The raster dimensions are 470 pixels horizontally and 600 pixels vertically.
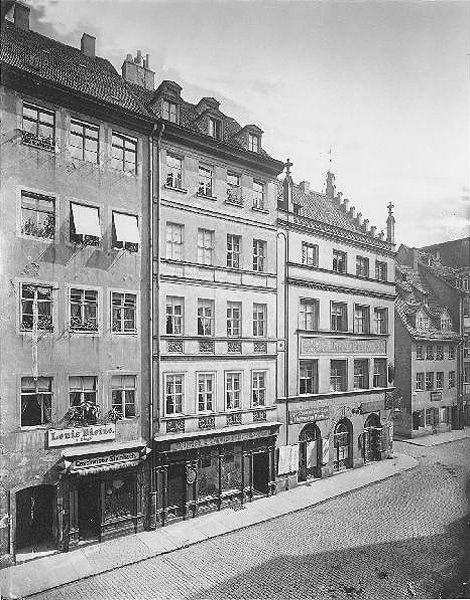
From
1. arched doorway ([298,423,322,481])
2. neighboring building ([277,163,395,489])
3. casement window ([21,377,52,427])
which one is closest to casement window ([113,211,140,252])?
casement window ([21,377,52,427])

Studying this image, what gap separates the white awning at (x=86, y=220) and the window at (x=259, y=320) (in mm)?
4029

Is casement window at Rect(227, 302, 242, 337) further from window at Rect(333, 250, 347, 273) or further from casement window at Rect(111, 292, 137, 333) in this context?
window at Rect(333, 250, 347, 273)

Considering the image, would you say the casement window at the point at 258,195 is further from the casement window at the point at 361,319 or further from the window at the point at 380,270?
the window at the point at 380,270

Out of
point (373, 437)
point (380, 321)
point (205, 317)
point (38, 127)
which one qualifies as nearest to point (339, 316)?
point (380, 321)

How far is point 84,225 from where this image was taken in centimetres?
754

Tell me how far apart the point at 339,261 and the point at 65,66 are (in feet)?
27.4

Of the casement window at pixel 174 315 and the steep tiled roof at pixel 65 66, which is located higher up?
the steep tiled roof at pixel 65 66

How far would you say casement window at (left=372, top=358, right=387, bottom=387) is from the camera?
43.7ft

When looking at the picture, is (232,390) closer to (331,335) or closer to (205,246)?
(205,246)

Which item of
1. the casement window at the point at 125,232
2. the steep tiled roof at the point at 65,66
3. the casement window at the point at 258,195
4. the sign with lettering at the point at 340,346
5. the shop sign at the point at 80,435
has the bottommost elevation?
the shop sign at the point at 80,435

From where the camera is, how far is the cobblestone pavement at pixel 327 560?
272 inches

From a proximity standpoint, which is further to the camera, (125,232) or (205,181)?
(205,181)

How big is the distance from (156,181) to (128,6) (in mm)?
2979

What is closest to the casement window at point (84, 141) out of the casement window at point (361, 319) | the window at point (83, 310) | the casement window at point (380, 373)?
the window at point (83, 310)
